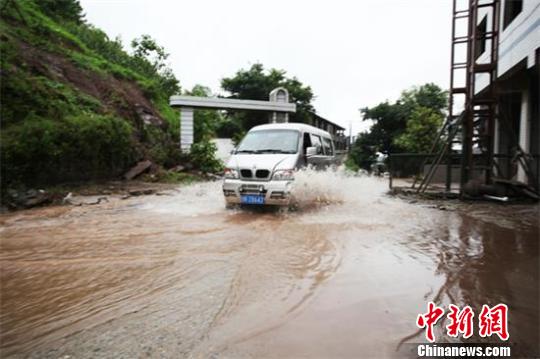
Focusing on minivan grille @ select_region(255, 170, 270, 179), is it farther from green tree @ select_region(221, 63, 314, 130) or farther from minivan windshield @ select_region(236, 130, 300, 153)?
green tree @ select_region(221, 63, 314, 130)

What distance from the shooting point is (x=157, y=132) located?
17688 millimetres


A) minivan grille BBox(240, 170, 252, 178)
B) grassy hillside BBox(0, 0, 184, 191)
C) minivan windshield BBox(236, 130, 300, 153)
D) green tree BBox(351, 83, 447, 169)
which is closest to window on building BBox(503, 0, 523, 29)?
minivan windshield BBox(236, 130, 300, 153)

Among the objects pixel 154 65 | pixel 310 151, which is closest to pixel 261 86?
pixel 154 65

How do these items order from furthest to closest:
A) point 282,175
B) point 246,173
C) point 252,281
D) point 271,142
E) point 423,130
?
point 423,130 < point 271,142 < point 246,173 < point 282,175 < point 252,281

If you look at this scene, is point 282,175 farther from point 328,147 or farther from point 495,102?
point 495,102

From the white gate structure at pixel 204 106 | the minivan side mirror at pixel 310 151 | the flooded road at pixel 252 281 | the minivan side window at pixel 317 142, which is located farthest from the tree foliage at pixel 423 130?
the minivan side mirror at pixel 310 151

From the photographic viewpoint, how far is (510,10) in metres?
11.3

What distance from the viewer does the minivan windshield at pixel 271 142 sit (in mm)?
8391

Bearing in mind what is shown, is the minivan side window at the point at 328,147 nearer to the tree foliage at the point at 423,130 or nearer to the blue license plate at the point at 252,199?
the blue license plate at the point at 252,199

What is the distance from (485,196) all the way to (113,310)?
9152 millimetres

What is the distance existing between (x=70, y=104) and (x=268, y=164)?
30.0ft

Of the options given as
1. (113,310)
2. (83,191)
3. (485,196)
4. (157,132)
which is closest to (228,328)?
(113,310)

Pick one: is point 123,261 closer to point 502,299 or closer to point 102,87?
point 502,299

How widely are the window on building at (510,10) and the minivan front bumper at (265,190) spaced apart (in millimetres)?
9519
